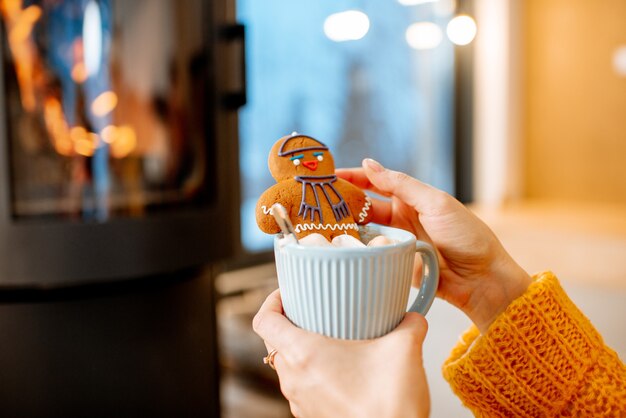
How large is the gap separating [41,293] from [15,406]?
0.22 meters

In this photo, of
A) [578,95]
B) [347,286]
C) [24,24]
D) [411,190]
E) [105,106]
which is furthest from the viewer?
[578,95]

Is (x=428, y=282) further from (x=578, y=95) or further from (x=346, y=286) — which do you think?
(x=578, y=95)

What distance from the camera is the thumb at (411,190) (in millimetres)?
691

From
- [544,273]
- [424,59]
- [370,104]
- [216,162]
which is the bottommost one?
[544,273]

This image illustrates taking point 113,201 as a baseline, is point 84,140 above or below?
above

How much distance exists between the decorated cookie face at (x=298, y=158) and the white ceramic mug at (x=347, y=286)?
8 cm

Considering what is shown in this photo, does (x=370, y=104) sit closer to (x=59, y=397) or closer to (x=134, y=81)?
(x=134, y=81)

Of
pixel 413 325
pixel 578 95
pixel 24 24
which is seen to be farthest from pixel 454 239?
pixel 578 95

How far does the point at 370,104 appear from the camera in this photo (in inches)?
89.5

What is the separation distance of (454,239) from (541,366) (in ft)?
0.62

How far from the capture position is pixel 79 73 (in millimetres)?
1182

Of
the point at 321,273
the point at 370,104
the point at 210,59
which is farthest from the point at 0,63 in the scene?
the point at 370,104

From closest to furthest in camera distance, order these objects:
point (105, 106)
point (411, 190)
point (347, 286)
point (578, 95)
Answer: point (347, 286) < point (411, 190) < point (105, 106) < point (578, 95)

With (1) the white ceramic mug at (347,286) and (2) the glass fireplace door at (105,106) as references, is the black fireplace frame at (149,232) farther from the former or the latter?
(1) the white ceramic mug at (347,286)
